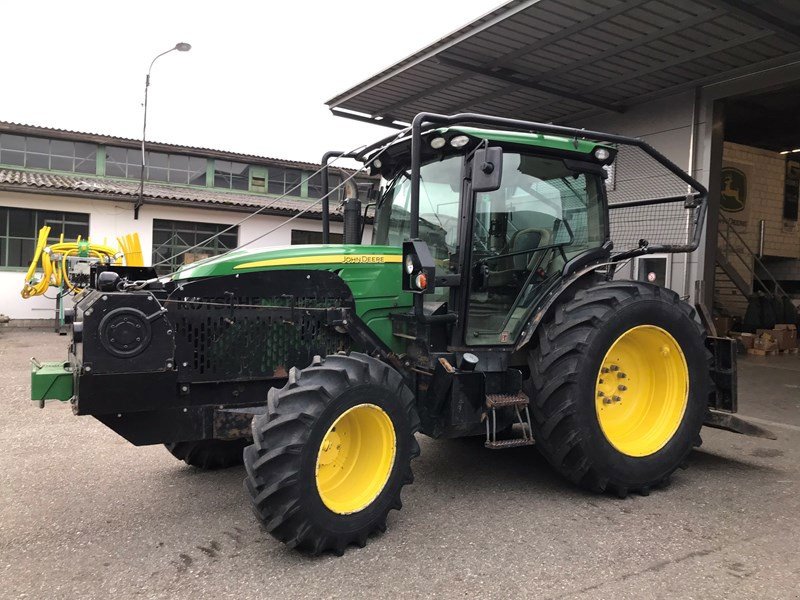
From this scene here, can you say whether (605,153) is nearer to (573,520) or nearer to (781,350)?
(573,520)

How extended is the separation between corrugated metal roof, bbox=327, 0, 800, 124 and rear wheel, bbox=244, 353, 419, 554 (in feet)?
18.2

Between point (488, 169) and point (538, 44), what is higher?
point (538, 44)

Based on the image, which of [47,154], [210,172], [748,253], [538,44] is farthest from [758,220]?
[47,154]

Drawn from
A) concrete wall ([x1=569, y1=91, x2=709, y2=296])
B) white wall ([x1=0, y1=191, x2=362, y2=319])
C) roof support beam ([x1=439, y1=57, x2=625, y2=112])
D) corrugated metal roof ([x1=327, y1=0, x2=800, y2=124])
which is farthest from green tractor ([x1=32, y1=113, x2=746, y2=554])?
white wall ([x1=0, y1=191, x2=362, y2=319])

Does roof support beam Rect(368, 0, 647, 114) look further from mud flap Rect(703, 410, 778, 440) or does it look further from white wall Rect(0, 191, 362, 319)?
white wall Rect(0, 191, 362, 319)

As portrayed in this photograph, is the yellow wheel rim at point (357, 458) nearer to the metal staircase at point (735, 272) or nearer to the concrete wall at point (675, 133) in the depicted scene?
the concrete wall at point (675, 133)

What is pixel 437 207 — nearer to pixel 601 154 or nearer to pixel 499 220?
pixel 499 220

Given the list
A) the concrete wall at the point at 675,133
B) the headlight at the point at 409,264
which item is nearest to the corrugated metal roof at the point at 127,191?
the concrete wall at the point at 675,133

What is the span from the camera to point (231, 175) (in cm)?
2048

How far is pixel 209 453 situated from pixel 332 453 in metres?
1.46

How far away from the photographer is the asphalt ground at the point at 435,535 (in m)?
2.91

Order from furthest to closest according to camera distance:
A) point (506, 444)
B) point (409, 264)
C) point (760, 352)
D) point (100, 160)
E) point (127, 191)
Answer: point (100, 160)
point (127, 191)
point (760, 352)
point (506, 444)
point (409, 264)

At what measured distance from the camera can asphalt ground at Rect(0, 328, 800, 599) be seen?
2908 millimetres

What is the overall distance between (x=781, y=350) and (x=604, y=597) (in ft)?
36.3
